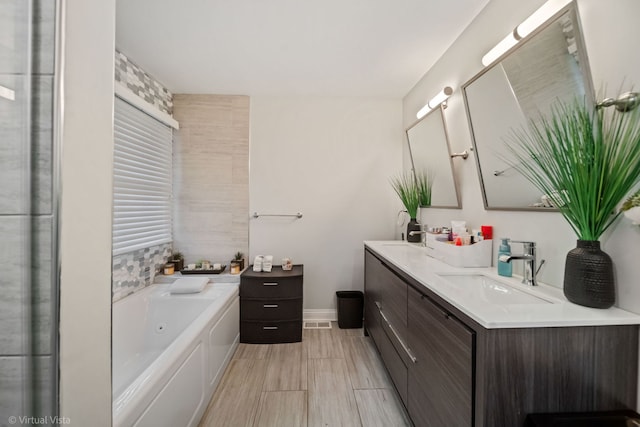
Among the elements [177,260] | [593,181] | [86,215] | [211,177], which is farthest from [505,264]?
[177,260]

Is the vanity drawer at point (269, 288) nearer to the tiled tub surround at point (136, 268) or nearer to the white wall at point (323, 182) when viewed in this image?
the white wall at point (323, 182)

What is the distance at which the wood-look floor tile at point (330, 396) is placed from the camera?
1521mm

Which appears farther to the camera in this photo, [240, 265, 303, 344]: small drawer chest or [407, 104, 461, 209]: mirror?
[240, 265, 303, 344]: small drawer chest

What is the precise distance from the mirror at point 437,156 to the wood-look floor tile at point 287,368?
1676 mm

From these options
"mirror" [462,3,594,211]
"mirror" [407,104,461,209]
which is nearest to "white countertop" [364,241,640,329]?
"mirror" [462,3,594,211]

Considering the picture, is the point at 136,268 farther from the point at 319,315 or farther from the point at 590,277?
the point at 590,277

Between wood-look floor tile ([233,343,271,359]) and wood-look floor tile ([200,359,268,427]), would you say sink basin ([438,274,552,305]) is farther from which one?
wood-look floor tile ([233,343,271,359])

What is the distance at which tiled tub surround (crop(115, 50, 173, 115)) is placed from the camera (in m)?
2.01

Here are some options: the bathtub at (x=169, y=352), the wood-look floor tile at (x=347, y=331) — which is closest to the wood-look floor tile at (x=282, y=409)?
the bathtub at (x=169, y=352)

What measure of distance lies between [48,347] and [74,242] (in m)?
0.21

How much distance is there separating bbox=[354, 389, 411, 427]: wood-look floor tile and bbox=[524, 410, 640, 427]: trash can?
36.5 inches

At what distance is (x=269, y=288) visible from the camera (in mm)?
2377

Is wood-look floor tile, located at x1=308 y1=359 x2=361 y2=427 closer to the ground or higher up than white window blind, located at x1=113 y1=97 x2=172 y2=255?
closer to the ground

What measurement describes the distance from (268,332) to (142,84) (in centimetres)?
247
